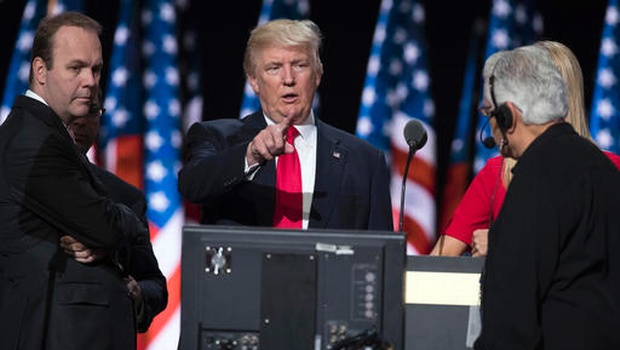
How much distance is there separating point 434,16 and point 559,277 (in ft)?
9.88

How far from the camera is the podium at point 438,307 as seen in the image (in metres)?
2.44

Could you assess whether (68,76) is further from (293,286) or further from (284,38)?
(293,286)

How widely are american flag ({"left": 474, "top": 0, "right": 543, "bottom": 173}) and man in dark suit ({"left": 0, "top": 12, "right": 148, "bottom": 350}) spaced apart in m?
2.85

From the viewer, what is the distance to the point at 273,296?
2.35 meters

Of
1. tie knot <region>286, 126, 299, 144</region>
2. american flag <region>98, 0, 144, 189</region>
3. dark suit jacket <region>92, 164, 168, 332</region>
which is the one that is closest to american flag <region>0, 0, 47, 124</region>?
american flag <region>98, 0, 144, 189</region>

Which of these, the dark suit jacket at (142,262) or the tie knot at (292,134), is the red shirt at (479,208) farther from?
the dark suit jacket at (142,262)

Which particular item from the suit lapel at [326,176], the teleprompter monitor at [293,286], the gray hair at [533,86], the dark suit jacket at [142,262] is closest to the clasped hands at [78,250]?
the dark suit jacket at [142,262]

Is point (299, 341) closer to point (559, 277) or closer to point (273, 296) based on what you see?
point (273, 296)

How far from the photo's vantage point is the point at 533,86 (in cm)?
244

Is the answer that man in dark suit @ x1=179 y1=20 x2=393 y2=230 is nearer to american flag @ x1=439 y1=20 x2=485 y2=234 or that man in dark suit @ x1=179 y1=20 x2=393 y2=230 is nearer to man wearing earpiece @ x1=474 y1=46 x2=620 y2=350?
man wearing earpiece @ x1=474 y1=46 x2=620 y2=350

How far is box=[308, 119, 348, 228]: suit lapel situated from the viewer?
309 centimetres

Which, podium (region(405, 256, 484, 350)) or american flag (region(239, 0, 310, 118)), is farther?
american flag (region(239, 0, 310, 118))

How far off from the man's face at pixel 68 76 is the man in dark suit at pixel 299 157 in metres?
0.34

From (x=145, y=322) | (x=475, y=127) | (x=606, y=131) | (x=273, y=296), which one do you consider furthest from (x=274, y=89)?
(x=606, y=131)
